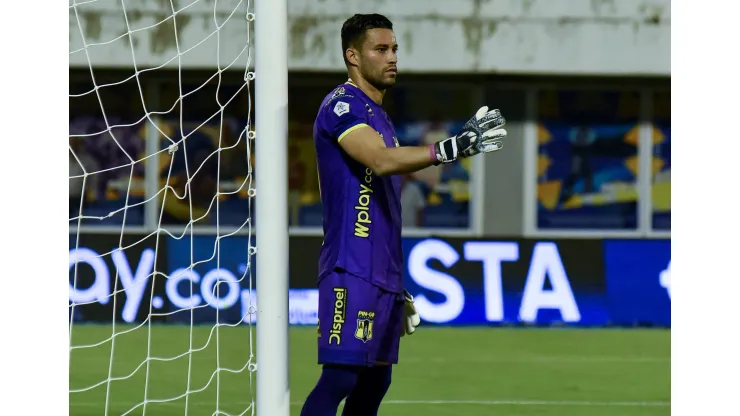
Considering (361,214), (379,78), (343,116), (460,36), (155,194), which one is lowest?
(361,214)

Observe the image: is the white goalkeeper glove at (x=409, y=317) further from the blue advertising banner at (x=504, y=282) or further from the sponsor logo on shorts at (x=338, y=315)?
the blue advertising banner at (x=504, y=282)

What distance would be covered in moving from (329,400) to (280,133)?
1.09m

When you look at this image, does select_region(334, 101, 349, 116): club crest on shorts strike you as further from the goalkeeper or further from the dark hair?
the dark hair

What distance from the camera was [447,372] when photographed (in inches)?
353

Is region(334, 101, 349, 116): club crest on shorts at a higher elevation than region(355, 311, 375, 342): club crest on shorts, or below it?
higher

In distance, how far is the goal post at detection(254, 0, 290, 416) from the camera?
4.88 meters

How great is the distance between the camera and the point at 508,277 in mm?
12102

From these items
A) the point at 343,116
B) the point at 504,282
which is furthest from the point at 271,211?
the point at 504,282

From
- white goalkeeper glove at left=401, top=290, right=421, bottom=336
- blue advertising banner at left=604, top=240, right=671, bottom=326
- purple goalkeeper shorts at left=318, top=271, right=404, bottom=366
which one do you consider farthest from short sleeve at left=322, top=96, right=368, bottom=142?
blue advertising banner at left=604, top=240, right=671, bottom=326

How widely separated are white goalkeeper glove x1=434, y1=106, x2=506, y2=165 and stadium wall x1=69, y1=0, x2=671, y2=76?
788 cm

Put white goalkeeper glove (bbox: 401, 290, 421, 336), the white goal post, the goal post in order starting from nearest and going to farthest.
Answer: the goal post
white goalkeeper glove (bbox: 401, 290, 421, 336)
the white goal post

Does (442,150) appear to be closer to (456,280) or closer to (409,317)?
(409,317)

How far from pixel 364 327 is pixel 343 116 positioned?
31.2 inches
